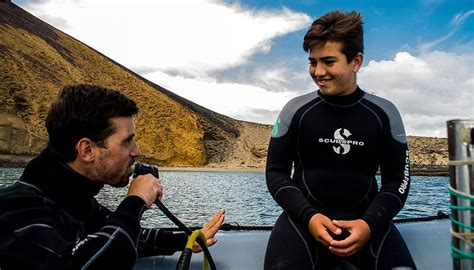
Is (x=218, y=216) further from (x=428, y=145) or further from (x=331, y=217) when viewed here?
(x=428, y=145)

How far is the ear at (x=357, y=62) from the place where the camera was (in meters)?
2.04

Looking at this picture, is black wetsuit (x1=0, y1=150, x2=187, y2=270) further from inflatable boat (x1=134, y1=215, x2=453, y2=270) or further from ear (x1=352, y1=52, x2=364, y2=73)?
ear (x1=352, y1=52, x2=364, y2=73)

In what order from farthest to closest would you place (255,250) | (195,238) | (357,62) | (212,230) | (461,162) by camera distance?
(255,250), (212,230), (357,62), (195,238), (461,162)

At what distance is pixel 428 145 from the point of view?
68.2 metres

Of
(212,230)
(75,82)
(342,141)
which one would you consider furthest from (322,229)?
(75,82)

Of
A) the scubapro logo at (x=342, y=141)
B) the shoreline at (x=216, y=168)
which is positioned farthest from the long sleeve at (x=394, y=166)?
the shoreline at (x=216, y=168)

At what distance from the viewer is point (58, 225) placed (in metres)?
1.45

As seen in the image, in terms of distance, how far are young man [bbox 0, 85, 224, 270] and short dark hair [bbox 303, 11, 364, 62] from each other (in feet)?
2.82

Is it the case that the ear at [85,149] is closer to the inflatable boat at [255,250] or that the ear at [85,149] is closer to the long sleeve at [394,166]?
the inflatable boat at [255,250]

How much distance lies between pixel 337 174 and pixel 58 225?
1187 millimetres

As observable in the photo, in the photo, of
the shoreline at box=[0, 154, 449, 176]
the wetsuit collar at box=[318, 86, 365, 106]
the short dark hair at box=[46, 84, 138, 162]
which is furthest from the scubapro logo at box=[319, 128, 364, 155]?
the shoreline at box=[0, 154, 449, 176]

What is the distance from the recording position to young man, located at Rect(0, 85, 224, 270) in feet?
4.47

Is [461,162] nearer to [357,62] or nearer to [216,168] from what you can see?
[357,62]

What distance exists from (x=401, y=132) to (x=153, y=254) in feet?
4.29
